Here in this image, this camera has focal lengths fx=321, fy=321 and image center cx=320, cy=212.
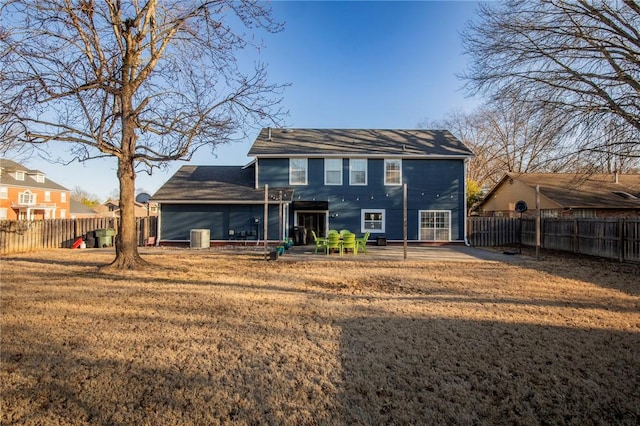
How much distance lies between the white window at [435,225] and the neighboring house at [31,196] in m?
36.6

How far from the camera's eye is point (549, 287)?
7.62 meters

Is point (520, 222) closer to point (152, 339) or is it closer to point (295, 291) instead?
point (295, 291)

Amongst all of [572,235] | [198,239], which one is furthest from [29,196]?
[572,235]

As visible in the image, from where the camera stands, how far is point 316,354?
12.5ft

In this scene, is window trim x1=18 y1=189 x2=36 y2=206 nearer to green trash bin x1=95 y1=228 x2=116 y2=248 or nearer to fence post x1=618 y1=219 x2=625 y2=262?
green trash bin x1=95 y1=228 x2=116 y2=248

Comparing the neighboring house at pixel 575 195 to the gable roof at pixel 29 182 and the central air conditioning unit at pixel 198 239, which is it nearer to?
the central air conditioning unit at pixel 198 239

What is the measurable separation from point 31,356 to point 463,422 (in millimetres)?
4589

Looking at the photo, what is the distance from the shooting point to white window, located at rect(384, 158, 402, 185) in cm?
1889

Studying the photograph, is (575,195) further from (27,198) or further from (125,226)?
(27,198)

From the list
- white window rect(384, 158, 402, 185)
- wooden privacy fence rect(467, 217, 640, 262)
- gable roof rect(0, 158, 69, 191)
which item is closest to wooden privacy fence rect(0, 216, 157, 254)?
white window rect(384, 158, 402, 185)

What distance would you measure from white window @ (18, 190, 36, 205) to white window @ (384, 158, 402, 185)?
1633 inches

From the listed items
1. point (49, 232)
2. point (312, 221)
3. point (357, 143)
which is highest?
point (357, 143)

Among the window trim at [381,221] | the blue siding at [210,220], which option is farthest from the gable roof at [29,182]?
the window trim at [381,221]

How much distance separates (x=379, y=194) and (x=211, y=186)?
32.3 ft
